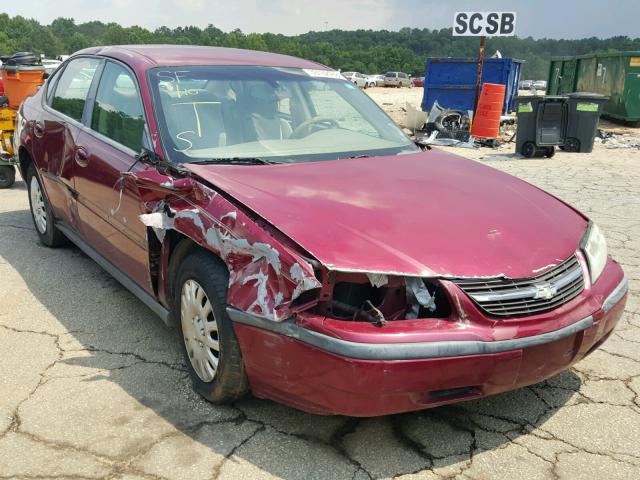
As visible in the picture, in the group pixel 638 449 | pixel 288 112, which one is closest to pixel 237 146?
pixel 288 112

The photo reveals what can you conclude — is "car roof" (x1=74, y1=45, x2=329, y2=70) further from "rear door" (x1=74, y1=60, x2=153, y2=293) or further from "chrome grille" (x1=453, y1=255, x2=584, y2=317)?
"chrome grille" (x1=453, y1=255, x2=584, y2=317)

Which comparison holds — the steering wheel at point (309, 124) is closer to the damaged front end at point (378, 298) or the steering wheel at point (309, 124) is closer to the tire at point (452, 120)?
the damaged front end at point (378, 298)

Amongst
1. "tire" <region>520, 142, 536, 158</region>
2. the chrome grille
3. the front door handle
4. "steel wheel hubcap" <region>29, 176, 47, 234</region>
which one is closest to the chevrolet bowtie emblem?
the chrome grille

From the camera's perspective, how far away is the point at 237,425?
2.72 meters

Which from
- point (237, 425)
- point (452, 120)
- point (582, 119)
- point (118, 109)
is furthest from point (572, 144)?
point (237, 425)

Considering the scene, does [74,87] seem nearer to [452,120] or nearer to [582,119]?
[582,119]

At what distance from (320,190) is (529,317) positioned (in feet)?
3.51

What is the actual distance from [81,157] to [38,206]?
1515 millimetres

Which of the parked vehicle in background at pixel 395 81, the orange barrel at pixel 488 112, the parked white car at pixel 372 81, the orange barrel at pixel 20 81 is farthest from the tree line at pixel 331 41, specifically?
the orange barrel at pixel 20 81

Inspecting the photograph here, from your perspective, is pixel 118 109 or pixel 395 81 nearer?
pixel 118 109

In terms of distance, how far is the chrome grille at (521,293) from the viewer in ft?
7.65

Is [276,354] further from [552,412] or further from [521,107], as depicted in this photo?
[521,107]

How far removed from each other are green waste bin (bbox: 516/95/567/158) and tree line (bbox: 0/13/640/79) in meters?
69.6

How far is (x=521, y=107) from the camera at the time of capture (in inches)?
435
